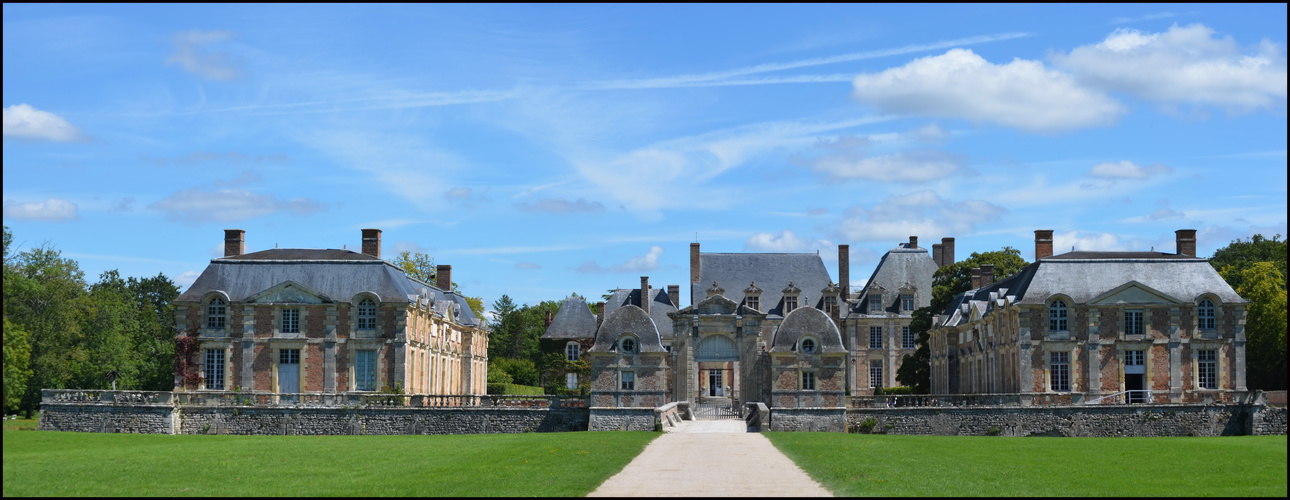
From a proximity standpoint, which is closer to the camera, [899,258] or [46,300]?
[46,300]

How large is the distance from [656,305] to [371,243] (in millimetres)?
22083

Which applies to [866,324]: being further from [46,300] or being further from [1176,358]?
[46,300]

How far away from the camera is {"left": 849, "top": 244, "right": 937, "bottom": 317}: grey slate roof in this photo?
67250 mm

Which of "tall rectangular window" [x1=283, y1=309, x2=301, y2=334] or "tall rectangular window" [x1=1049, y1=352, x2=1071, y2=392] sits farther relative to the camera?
"tall rectangular window" [x1=283, y1=309, x2=301, y2=334]

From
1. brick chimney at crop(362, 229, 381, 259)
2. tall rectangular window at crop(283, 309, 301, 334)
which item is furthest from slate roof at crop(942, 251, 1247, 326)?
tall rectangular window at crop(283, 309, 301, 334)

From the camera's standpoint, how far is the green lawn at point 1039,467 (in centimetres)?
1777

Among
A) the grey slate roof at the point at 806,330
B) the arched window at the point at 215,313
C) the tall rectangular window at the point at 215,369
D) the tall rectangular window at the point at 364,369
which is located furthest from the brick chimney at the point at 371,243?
the grey slate roof at the point at 806,330

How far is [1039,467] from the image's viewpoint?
22203 millimetres

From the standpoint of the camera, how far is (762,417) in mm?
40094

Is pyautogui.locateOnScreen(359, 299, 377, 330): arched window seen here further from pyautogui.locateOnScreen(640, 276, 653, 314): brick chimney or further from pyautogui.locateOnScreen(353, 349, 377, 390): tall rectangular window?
pyautogui.locateOnScreen(640, 276, 653, 314): brick chimney

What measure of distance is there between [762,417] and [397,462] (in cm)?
1933

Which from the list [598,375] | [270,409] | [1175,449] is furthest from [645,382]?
[1175,449]

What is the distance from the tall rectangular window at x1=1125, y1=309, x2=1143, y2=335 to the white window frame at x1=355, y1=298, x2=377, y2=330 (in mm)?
27273

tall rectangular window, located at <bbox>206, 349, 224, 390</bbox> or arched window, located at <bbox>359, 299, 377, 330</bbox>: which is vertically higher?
arched window, located at <bbox>359, 299, 377, 330</bbox>
